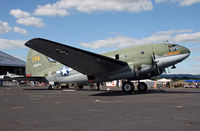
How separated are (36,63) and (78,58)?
13.7m

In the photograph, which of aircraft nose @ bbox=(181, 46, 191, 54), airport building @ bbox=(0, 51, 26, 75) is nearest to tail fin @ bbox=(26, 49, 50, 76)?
aircraft nose @ bbox=(181, 46, 191, 54)

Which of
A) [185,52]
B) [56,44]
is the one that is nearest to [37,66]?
[56,44]

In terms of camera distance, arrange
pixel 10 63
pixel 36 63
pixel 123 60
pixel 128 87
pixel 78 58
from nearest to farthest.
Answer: pixel 78 58 → pixel 128 87 → pixel 123 60 → pixel 36 63 → pixel 10 63

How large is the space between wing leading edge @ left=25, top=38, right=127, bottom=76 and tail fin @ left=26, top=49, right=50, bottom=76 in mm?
10673

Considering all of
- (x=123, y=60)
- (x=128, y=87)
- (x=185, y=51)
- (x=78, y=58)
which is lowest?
(x=128, y=87)

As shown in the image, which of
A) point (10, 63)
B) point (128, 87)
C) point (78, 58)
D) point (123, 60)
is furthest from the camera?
point (10, 63)

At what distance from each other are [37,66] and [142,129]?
87.4ft

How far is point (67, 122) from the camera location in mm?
6621

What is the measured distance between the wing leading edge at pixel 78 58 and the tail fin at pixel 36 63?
35.0 ft

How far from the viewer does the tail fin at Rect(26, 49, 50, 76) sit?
29.5 meters

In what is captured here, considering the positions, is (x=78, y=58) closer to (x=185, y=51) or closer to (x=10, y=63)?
(x=185, y=51)

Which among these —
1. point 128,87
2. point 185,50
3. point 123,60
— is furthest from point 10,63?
point 185,50

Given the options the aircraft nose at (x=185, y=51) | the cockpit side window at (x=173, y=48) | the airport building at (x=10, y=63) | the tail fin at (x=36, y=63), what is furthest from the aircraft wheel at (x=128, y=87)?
the airport building at (x=10, y=63)

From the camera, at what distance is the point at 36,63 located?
98.4 feet
